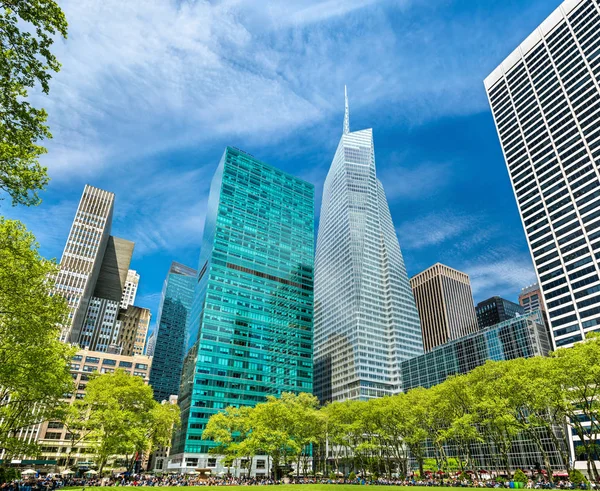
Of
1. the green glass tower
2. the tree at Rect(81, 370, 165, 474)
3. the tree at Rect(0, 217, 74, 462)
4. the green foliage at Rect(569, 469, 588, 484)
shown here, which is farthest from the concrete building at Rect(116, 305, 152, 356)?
the green foliage at Rect(569, 469, 588, 484)

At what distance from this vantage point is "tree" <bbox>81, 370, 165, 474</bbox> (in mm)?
49781

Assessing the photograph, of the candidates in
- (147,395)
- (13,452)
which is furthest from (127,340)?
(13,452)

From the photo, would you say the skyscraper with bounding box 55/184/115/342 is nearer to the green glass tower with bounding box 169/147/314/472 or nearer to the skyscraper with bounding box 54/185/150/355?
the skyscraper with bounding box 54/185/150/355

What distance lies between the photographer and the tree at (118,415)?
4978 cm

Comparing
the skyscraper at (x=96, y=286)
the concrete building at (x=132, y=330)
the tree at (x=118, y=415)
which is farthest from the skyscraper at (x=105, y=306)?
the tree at (x=118, y=415)

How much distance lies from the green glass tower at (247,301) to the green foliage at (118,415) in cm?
4964

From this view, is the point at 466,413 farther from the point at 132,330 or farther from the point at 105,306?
the point at 132,330

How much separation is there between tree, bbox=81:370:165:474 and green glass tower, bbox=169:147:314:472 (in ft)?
164

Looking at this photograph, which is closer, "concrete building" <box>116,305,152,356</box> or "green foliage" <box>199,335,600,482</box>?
"green foliage" <box>199,335,600,482</box>

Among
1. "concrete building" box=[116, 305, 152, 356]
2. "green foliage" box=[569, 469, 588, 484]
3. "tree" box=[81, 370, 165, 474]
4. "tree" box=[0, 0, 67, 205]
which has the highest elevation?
"concrete building" box=[116, 305, 152, 356]

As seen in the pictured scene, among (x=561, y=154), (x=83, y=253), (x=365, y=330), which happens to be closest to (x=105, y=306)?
(x=83, y=253)

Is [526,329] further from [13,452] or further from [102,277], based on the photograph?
[102,277]

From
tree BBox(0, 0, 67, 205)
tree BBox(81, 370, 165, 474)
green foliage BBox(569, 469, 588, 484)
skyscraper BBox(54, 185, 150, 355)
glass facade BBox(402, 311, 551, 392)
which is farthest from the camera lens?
skyscraper BBox(54, 185, 150, 355)

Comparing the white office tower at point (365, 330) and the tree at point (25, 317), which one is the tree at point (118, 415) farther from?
the white office tower at point (365, 330)
